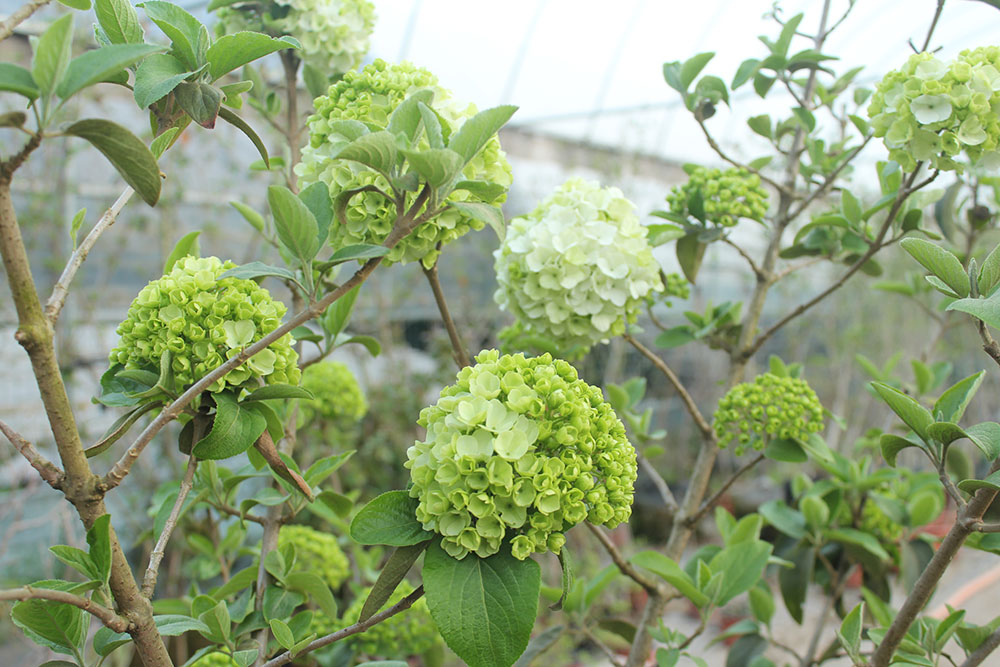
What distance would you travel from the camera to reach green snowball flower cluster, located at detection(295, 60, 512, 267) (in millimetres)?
619

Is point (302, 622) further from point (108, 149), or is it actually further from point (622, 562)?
point (108, 149)

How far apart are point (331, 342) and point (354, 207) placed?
0.80 ft

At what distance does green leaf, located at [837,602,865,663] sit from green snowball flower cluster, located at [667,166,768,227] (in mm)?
490

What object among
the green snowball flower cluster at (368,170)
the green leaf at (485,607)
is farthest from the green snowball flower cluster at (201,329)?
the green leaf at (485,607)

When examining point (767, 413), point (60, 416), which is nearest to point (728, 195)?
point (767, 413)

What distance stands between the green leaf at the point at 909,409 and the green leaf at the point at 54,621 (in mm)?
649

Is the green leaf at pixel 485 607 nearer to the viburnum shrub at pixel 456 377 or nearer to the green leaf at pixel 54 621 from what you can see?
the viburnum shrub at pixel 456 377

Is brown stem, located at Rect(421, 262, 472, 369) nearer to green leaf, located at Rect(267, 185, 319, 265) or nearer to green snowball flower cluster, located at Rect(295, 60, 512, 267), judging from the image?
green snowball flower cluster, located at Rect(295, 60, 512, 267)

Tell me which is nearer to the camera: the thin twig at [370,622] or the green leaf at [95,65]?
the green leaf at [95,65]

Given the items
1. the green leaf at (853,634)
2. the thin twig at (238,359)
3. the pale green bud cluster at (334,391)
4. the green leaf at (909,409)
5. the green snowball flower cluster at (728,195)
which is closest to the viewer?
the thin twig at (238,359)

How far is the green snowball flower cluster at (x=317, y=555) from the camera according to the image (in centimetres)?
103

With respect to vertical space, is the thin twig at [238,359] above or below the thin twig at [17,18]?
below

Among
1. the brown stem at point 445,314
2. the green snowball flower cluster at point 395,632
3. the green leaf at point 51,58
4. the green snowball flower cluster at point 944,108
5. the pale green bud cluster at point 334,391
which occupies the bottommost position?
the green snowball flower cluster at point 395,632

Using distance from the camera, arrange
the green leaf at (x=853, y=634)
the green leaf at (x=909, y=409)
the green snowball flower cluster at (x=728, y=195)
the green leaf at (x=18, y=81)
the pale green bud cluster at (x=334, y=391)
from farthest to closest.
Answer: the pale green bud cluster at (x=334, y=391) < the green snowball flower cluster at (x=728, y=195) < the green leaf at (x=853, y=634) < the green leaf at (x=909, y=409) < the green leaf at (x=18, y=81)
